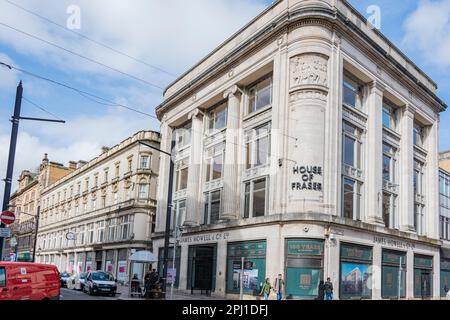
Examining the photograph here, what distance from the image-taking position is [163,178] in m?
46.2

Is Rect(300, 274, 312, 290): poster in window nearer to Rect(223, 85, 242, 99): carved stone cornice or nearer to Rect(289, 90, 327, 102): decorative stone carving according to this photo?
Rect(289, 90, 327, 102): decorative stone carving

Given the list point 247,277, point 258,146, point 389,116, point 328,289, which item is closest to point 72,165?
point 258,146

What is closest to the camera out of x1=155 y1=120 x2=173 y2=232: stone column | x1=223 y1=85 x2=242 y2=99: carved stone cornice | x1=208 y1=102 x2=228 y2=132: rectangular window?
x1=223 y1=85 x2=242 y2=99: carved stone cornice

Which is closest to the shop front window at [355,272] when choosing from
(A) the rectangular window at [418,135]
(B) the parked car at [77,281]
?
(A) the rectangular window at [418,135]

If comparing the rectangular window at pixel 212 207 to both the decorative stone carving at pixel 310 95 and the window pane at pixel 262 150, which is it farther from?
the decorative stone carving at pixel 310 95

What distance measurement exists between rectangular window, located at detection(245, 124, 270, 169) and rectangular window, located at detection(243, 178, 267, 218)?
4.15 ft

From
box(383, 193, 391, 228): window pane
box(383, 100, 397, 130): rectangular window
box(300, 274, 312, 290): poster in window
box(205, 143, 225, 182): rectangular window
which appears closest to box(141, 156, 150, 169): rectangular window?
box(205, 143, 225, 182): rectangular window

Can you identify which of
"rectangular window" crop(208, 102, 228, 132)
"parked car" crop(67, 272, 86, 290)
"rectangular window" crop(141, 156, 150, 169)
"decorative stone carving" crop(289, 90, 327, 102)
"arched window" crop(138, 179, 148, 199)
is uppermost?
"rectangular window" crop(208, 102, 228, 132)

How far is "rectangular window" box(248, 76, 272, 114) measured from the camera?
34.0 metres

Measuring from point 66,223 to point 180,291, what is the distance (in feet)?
125

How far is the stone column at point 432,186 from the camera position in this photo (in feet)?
134

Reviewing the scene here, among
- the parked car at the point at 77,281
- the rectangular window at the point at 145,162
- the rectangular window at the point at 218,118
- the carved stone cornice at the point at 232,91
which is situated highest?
the carved stone cornice at the point at 232,91

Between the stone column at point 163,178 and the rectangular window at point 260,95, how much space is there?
12.8 meters

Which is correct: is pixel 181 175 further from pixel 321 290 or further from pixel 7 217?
pixel 7 217
